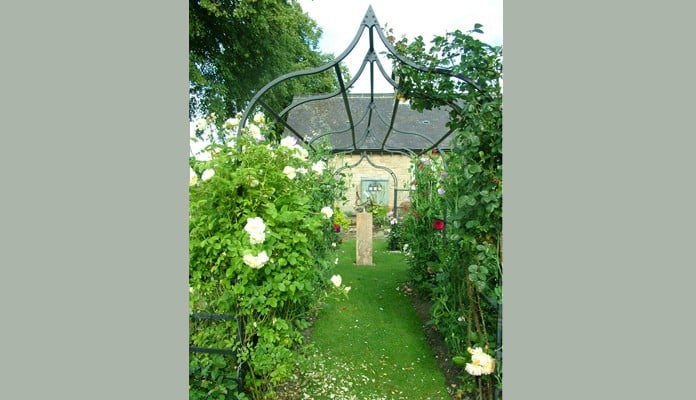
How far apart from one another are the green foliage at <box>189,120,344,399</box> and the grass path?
1.38ft

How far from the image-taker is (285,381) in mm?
2588

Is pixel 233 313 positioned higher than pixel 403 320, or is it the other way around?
pixel 233 313

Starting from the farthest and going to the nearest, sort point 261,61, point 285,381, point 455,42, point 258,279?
point 261,61
point 285,381
point 455,42
point 258,279

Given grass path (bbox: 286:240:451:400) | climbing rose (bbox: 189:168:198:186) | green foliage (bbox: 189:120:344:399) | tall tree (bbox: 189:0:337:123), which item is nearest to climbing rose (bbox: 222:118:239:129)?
green foliage (bbox: 189:120:344:399)

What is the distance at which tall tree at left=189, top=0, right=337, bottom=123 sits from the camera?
32.0 feet

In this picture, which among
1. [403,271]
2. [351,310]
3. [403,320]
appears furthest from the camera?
[403,271]

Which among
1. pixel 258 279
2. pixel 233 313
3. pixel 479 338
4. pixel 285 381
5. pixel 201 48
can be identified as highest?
pixel 201 48

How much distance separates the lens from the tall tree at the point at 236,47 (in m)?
9.76

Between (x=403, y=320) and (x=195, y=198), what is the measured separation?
99.1 inches

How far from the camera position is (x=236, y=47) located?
11039 millimetres

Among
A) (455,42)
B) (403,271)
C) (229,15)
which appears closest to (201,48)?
(229,15)

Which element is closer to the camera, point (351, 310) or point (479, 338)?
point (479, 338)

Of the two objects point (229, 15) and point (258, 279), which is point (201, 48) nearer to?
point (229, 15)

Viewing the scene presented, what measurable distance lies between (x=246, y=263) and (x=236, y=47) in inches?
416
